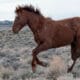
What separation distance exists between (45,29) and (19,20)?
3.02 ft

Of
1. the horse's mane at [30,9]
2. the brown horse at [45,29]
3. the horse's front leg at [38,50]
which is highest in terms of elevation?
the horse's mane at [30,9]

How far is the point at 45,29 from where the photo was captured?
46.5ft

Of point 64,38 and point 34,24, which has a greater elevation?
point 34,24

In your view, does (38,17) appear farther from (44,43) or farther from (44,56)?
(44,56)

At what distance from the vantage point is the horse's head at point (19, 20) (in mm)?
13953

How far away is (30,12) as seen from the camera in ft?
47.0

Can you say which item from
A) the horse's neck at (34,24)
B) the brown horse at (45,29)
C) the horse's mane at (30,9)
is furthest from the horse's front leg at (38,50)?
the horse's mane at (30,9)

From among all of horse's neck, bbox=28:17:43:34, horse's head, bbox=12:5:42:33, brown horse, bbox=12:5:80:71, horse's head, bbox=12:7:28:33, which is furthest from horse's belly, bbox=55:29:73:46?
horse's head, bbox=12:7:28:33

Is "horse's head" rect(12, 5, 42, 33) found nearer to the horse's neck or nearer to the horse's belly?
the horse's neck

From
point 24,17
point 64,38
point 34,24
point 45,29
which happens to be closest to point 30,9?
point 24,17

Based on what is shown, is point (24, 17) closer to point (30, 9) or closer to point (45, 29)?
point (30, 9)

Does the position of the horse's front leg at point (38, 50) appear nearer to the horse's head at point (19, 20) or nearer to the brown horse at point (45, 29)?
the brown horse at point (45, 29)

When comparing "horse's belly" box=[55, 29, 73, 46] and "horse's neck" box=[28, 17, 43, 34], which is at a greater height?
"horse's neck" box=[28, 17, 43, 34]

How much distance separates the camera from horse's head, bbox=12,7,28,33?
45.8ft
